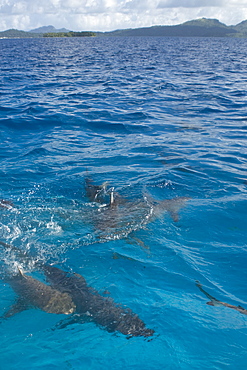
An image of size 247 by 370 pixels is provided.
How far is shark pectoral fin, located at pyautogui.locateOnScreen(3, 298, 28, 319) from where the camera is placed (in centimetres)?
546

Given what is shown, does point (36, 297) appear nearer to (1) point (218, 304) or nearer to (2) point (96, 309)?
(2) point (96, 309)

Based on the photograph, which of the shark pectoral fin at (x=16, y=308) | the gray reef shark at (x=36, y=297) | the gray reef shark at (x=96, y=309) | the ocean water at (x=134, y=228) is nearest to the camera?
the ocean water at (x=134, y=228)

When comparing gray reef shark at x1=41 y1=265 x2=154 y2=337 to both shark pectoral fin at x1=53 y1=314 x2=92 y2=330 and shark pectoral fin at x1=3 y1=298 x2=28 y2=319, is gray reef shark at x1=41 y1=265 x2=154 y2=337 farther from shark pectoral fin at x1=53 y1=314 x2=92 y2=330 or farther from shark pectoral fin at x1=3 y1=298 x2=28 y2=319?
shark pectoral fin at x1=3 y1=298 x2=28 y2=319

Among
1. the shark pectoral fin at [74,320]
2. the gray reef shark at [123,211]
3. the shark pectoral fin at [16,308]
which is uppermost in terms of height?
the gray reef shark at [123,211]

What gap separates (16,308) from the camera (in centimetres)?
559

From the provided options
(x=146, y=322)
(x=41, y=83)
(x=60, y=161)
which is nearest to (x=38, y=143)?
(x=60, y=161)

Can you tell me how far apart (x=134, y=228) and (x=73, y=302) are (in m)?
2.63

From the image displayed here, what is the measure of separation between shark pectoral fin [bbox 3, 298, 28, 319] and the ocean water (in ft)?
0.25

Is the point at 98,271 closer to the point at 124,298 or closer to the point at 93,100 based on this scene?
the point at 124,298

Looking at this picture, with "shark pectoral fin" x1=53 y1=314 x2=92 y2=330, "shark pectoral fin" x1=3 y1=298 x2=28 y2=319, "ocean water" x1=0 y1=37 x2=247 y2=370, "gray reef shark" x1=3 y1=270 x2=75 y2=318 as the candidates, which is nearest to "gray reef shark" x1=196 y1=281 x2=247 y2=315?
"ocean water" x1=0 y1=37 x2=247 y2=370

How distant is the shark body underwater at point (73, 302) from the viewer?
17.3 ft

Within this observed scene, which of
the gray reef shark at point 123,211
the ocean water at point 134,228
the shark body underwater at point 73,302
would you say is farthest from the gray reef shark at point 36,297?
the gray reef shark at point 123,211

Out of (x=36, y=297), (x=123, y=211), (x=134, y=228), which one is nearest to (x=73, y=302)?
(x=36, y=297)

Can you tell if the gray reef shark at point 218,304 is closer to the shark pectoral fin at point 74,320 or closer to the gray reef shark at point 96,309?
the gray reef shark at point 96,309
